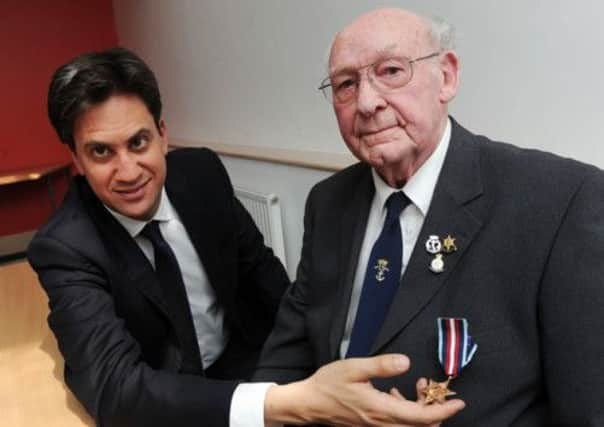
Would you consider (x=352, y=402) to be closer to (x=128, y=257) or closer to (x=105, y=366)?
(x=105, y=366)

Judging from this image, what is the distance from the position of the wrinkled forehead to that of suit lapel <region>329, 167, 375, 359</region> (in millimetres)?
293

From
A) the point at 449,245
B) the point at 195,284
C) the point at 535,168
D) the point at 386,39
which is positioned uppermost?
the point at 386,39

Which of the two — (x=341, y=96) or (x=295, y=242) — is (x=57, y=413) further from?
(x=295, y=242)

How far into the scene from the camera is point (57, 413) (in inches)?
42.4

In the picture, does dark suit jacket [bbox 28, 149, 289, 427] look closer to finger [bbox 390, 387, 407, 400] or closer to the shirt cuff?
the shirt cuff

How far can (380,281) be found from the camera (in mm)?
1018

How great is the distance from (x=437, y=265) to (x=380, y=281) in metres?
0.13

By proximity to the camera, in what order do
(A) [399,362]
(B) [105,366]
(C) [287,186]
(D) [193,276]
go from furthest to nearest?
(C) [287,186], (D) [193,276], (B) [105,366], (A) [399,362]

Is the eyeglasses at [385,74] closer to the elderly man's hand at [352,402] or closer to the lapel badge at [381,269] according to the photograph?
the lapel badge at [381,269]

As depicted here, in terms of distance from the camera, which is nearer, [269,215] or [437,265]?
[437,265]

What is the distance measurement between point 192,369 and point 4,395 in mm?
450

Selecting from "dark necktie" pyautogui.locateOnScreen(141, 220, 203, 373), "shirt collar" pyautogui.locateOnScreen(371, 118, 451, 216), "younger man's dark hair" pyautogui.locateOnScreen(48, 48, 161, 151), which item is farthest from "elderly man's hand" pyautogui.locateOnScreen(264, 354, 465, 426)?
"younger man's dark hair" pyautogui.locateOnScreen(48, 48, 161, 151)

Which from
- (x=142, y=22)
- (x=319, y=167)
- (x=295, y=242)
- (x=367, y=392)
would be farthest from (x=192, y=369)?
(x=142, y=22)

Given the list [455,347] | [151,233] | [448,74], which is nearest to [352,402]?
[455,347]
